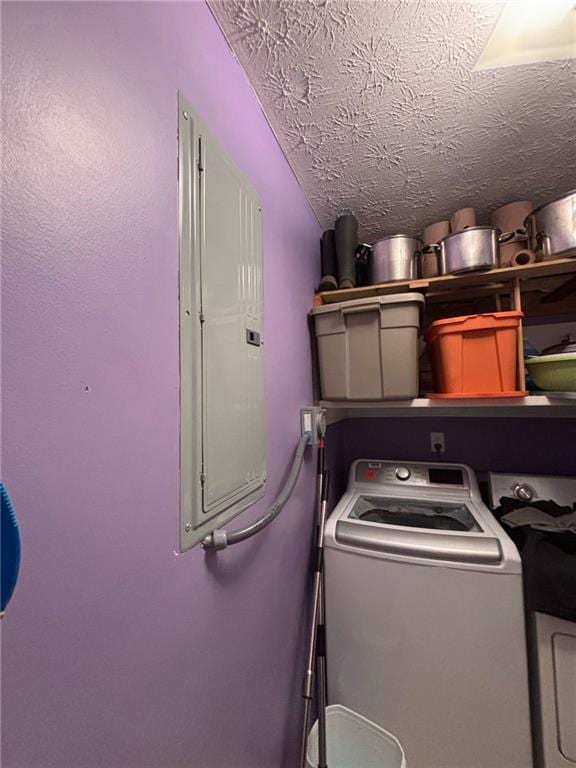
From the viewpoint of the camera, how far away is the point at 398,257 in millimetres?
1550

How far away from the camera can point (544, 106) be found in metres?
1.11

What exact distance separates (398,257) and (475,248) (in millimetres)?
328

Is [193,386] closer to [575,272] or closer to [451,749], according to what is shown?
[451,749]

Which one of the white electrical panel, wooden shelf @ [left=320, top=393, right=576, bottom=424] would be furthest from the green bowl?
the white electrical panel

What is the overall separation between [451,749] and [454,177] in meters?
2.32

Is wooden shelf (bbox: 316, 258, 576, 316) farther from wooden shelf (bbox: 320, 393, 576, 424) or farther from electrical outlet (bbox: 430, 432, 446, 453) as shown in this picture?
electrical outlet (bbox: 430, 432, 446, 453)

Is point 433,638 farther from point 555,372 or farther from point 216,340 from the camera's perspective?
point 216,340

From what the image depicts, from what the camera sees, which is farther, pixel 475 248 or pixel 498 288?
pixel 498 288

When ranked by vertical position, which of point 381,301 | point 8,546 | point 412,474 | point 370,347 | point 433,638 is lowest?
point 433,638

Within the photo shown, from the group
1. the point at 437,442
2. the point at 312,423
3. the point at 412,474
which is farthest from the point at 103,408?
the point at 437,442

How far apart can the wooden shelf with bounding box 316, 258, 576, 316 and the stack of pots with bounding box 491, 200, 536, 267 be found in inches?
2.4

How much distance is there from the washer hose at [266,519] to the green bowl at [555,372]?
1028 mm

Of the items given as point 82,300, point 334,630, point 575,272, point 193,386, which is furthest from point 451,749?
point 575,272

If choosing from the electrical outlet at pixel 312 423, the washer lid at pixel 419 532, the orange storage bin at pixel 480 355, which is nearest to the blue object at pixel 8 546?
the electrical outlet at pixel 312 423
